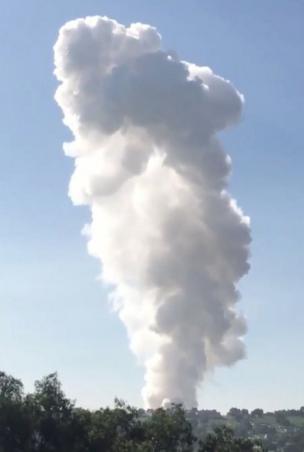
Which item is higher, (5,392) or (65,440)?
(5,392)

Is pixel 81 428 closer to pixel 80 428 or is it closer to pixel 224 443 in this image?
pixel 80 428

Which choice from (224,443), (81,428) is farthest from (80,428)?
(224,443)

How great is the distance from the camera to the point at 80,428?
77750 millimetres

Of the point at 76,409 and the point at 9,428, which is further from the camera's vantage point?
the point at 76,409

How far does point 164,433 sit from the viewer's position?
250 ft

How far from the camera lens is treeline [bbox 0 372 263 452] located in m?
74.0

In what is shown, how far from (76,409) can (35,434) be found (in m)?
8.00

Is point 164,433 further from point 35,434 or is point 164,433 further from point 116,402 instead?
point 35,434

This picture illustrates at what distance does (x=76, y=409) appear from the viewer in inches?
3250

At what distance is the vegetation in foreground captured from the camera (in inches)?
2913

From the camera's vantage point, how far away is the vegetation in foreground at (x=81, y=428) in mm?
74000

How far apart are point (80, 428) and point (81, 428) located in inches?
4.7

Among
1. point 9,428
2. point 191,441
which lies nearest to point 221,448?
point 191,441

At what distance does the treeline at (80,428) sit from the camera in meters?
74.0
